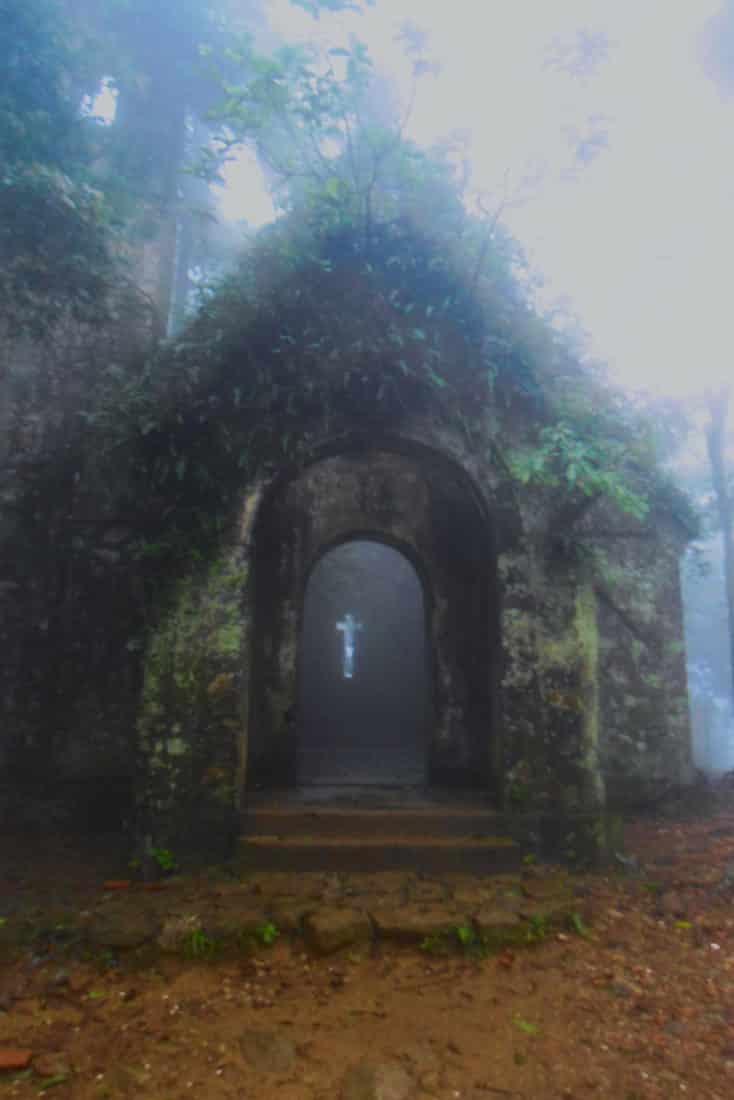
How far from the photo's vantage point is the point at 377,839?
185 inches

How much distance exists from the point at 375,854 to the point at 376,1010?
140cm

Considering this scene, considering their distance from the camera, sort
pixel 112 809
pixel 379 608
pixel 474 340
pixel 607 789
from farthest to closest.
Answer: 1. pixel 379 608
2. pixel 607 789
3. pixel 112 809
4. pixel 474 340

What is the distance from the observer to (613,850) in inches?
195

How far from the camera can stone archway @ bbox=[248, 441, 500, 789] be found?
6.89m

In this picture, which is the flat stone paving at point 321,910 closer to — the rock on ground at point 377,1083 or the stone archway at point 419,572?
the rock on ground at point 377,1083

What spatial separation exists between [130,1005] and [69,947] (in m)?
0.70

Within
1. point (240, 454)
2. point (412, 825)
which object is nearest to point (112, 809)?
point (412, 825)

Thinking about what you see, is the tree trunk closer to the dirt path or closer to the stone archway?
the stone archway

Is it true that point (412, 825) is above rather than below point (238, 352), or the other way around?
below

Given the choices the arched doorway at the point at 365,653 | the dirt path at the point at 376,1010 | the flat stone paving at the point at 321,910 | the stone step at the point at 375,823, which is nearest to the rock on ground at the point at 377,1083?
the dirt path at the point at 376,1010

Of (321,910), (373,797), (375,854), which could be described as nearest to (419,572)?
(373,797)

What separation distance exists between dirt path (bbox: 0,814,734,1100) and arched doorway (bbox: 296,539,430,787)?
27.4 feet

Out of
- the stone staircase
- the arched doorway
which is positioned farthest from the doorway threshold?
the arched doorway

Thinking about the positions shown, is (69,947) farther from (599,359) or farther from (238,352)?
(599,359)
